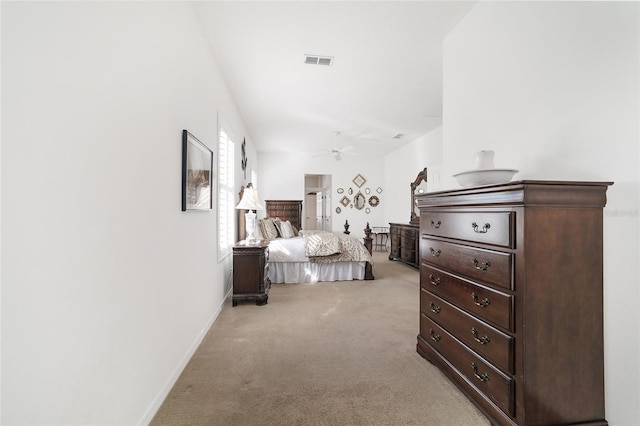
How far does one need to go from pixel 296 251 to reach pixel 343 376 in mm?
2964

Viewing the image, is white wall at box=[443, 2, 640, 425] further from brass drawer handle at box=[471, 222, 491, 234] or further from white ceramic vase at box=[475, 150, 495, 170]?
brass drawer handle at box=[471, 222, 491, 234]

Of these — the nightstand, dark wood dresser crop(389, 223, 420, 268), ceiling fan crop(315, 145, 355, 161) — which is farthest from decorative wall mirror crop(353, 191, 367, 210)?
the nightstand

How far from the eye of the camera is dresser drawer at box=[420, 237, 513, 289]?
1.52 meters

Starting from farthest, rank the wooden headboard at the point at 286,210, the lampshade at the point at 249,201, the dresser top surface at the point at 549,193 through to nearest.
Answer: the wooden headboard at the point at 286,210 < the lampshade at the point at 249,201 < the dresser top surface at the point at 549,193

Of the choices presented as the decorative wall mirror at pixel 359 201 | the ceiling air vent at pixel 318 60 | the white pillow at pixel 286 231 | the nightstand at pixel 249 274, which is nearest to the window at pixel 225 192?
the nightstand at pixel 249 274

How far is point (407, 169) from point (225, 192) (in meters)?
5.11

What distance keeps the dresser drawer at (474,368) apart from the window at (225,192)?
2.41 m

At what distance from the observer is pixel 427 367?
2230 mm

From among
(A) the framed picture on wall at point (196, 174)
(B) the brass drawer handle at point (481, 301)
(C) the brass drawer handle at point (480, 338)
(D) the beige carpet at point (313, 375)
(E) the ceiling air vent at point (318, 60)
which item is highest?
(E) the ceiling air vent at point (318, 60)

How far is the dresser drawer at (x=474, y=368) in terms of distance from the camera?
1521 millimetres

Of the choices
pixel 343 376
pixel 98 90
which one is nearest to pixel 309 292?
pixel 343 376

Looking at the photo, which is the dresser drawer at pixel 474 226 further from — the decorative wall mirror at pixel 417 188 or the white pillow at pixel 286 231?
the decorative wall mirror at pixel 417 188

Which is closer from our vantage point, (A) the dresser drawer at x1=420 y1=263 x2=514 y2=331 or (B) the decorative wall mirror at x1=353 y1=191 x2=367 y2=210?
(A) the dresser drawer at x1=420 y1=263 x2=514 y2=331

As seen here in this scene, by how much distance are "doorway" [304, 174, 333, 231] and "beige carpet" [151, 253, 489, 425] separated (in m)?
5.72
